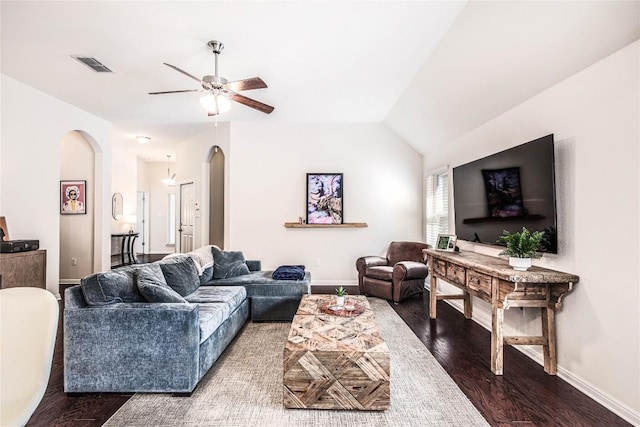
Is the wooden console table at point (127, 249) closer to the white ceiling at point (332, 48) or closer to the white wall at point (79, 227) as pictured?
the white wall at point (79, 227)

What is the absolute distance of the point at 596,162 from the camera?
2146mm

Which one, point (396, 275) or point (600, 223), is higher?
point (600, 223)

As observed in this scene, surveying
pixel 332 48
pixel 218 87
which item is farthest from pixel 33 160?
pixel 332 48

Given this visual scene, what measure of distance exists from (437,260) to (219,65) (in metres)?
3.50

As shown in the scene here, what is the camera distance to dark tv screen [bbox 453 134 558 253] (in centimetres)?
244

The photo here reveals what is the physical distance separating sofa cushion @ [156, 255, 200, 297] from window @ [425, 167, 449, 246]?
3688 mm

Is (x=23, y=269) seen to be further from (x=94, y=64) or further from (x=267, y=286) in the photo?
(x=267, y=286)

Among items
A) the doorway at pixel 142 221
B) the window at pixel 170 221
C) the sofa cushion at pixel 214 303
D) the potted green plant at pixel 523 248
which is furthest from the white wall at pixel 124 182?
the potted green plant at pixel 523 248

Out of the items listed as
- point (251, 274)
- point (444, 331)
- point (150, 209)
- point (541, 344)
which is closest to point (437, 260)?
point (444, 331)

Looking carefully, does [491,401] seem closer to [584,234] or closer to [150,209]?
[584,234]

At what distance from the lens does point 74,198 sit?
18.5 ft

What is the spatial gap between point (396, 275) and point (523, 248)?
2185 millimetres

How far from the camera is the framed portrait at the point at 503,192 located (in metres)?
2.82

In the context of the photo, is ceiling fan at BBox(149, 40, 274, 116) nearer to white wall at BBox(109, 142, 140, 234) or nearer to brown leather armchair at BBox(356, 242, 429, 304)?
brown leather armchair at BBox(356, 242, 429, 304)
